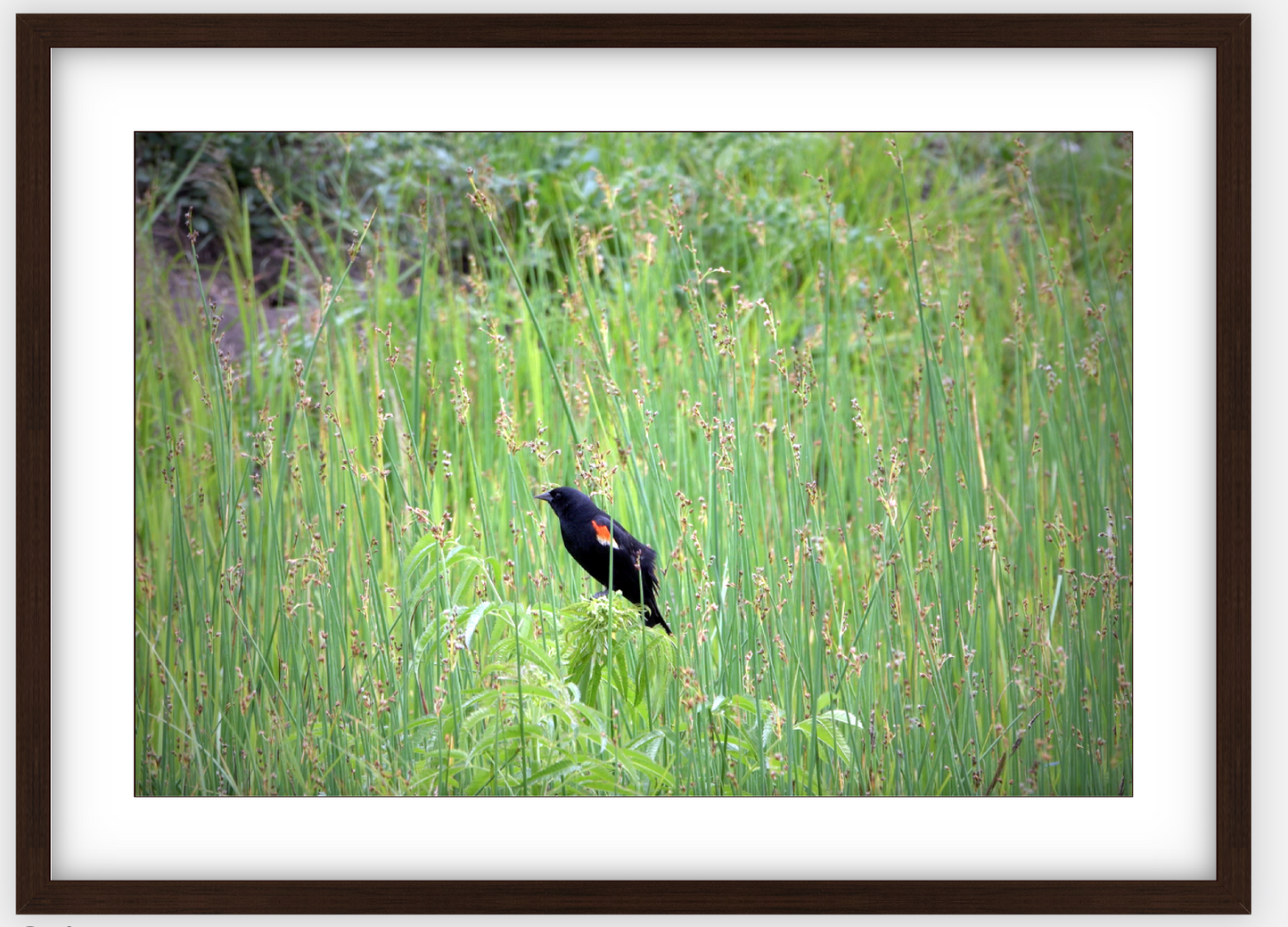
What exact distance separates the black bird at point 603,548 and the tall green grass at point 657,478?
0.04m

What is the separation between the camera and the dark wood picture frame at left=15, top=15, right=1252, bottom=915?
5.29 feet

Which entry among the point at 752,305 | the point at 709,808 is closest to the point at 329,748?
the point at 709,808

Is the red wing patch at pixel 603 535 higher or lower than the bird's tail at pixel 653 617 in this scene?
higher

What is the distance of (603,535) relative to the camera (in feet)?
5.41

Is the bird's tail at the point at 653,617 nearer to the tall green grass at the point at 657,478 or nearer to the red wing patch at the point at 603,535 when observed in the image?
the tall green grass at the point at 657,478

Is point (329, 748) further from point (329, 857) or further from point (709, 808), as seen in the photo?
point (709, 808)

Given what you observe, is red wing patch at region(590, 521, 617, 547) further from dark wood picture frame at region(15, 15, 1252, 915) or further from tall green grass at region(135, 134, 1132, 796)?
dark wood picture frame at region(15, 15, 1252, 915)

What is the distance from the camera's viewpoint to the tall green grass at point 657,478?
167 centimetres

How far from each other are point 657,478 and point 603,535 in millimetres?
210

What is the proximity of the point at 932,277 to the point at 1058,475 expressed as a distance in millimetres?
588

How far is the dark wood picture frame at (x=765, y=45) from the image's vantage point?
161cm

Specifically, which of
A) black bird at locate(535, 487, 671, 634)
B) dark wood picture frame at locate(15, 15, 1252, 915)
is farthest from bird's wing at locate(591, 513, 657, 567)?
dark wood picture frame at locate(15, 15, 1252, 915)

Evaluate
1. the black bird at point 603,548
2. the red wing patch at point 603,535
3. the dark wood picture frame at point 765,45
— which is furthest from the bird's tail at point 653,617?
the dark wood picture frame at point 765,45

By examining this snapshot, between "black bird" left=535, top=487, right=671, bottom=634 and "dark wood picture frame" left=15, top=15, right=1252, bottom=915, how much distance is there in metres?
0.66
